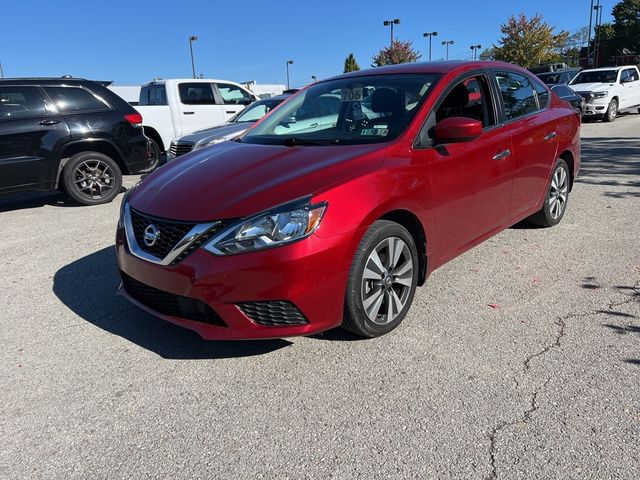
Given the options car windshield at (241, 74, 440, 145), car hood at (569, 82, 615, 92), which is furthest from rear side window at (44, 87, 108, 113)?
car hood at (569, 82, 615, 92)

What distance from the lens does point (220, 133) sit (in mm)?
8305

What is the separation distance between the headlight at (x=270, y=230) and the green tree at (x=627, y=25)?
204 ft

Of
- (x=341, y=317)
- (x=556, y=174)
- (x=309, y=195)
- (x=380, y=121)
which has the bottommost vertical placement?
(x=341, y=317)

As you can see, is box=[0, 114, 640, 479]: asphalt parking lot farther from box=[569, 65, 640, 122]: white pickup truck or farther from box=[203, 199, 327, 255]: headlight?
box=[569, 65, 640, 122]: white pickup truck

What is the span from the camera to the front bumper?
2670 mm

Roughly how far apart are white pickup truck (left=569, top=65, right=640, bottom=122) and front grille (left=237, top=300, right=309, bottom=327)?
16774mm

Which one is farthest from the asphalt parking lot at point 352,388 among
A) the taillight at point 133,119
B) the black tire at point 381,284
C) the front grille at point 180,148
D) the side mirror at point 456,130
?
the front grille at point 180,148

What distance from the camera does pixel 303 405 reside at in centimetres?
262

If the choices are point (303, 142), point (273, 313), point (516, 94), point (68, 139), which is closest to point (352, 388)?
point (273, 313)

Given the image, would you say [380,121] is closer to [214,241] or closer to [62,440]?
[214,241]

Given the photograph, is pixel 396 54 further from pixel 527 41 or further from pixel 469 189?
pixel 469 189

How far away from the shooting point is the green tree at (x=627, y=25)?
51.9 m

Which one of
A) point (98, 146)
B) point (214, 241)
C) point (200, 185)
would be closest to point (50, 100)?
point (98, 146)

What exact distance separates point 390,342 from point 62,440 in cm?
187
